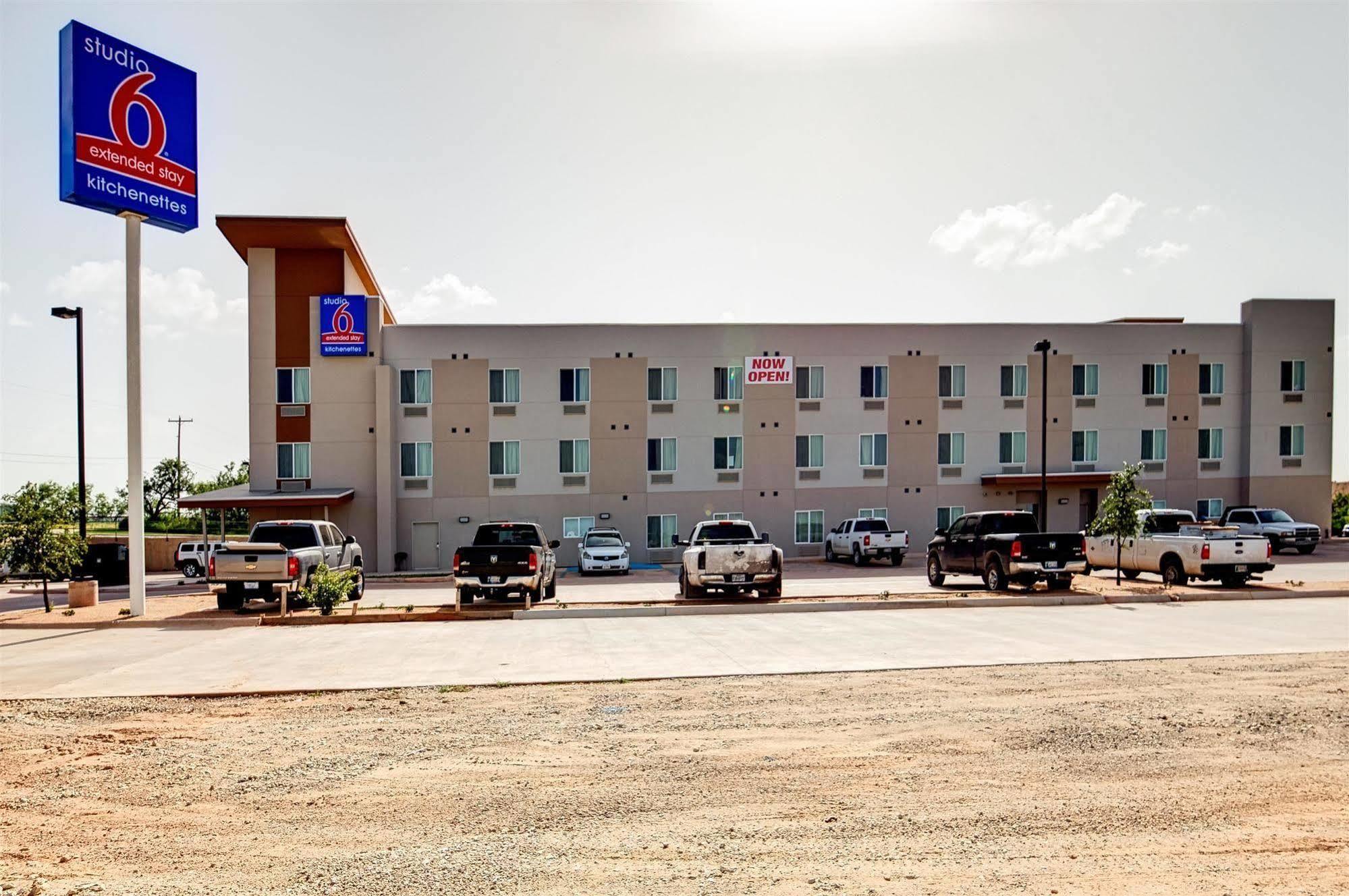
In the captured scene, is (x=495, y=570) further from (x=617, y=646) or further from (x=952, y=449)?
(x=952, y=449)

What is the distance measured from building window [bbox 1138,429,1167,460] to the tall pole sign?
4101cm

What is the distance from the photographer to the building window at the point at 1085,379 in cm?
4219

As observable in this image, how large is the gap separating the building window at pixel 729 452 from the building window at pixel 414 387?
43.0 feet

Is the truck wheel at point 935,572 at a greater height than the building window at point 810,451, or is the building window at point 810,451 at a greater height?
the building window at point 810,451

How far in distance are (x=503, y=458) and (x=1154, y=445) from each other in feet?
103

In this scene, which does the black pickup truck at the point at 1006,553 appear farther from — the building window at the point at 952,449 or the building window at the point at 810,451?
the building window at the point at 952,449

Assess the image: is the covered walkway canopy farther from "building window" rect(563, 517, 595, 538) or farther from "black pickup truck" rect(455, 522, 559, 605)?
"black pickup truck" rect(455, 522, 559, 605)

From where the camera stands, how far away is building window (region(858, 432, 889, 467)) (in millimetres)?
41250

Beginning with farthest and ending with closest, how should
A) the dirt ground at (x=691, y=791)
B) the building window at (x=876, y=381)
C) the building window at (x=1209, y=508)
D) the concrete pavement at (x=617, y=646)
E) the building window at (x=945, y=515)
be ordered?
the building window at (x=1209, y=508), the building window at (x=945, y=515), the building window at (x=876, y=381), the concrete pavement at (x=617, y=646), the dirt ground at (x=691, y=791)

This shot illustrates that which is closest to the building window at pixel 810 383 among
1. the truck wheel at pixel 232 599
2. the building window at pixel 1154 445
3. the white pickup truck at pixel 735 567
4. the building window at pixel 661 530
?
the building window at pixel 661 530

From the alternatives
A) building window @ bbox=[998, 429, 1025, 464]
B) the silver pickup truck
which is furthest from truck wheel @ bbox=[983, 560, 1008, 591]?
building window @ bbox=[998, 429, 1025, 464]

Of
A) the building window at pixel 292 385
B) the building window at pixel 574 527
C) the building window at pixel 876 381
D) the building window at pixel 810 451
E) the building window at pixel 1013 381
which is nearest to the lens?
the building window at pixel 292 385

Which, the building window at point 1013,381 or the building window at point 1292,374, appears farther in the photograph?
the building window at point 1292,374

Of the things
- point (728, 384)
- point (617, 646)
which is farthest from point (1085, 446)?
point (617, 646)
